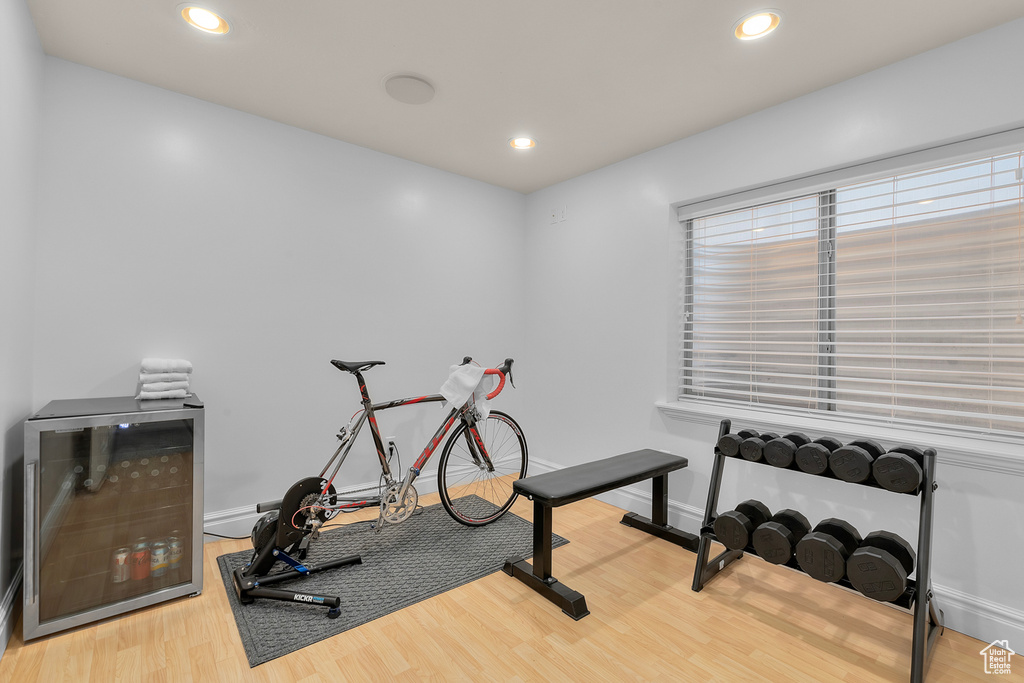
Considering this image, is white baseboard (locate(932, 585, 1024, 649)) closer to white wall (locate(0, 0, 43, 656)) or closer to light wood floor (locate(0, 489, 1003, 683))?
light wood floor (locate(0, 489, 1003, 683))

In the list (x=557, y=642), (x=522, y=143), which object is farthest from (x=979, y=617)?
(x=522, y=143)

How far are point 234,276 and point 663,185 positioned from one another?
2.73 m

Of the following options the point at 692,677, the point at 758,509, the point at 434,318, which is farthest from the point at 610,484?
the point at 434,318

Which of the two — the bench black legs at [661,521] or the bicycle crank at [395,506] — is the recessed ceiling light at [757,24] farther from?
the bicycle crank at [395,506]

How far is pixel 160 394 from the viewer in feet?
7.22

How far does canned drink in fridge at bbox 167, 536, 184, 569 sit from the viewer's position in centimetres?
205

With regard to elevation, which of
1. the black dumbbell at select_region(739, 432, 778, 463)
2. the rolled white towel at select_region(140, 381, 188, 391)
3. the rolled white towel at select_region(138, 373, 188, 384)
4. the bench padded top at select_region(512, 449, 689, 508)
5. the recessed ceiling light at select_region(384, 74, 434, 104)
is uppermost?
the recessed ceiling light at select_region(384, 74, 434, 104)

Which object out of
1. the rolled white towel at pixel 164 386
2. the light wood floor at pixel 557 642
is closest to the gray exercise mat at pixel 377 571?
the light wood floor at pixel 557 642

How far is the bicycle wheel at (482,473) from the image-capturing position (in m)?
2.95

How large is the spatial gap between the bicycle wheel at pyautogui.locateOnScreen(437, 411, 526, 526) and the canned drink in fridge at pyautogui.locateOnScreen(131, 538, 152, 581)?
144 centimetres

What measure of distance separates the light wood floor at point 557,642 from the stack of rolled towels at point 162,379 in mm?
926

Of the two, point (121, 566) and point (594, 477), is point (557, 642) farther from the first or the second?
point (121, 566)

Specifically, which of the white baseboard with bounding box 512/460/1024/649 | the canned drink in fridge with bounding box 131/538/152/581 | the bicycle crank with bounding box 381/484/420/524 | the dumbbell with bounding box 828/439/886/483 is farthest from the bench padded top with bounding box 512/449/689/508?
the canned drink in fridge with bounding box 131/538/152/581

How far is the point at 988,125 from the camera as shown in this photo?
186 cm
